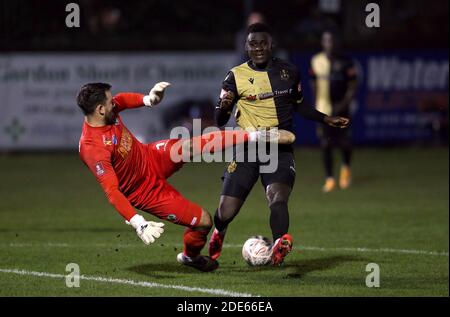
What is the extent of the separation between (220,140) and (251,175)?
0.70 m

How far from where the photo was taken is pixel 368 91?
21.8 metres

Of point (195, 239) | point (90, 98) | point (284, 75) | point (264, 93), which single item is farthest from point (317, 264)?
point (90, 98)

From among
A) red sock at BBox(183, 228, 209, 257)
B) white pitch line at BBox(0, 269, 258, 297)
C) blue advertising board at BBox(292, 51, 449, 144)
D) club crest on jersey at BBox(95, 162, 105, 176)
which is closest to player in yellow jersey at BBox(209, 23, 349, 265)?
red sock at BBox(183, 228, 209, 257)

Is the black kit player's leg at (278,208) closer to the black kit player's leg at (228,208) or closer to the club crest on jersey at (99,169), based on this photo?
the black kit player's leg at (228,208)

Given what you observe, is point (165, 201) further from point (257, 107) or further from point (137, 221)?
point (257, 107)

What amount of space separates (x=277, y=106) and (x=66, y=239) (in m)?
3.37

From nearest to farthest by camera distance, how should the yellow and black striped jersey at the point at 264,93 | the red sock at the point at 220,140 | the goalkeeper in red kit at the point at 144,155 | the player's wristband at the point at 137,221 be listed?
the player's wristband at the point at 137,221 < the goalkeeper in red kit at the point at 144,155 < the red sock at the point at 220,140 < the yellow and black striped jersey at the point at 264,93

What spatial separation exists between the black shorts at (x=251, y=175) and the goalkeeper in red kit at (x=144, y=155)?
36 cm

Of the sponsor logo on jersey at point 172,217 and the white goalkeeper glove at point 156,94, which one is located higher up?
the white goalkeeper glove at point 156,94

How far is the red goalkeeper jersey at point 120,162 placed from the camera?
8047 millimetres

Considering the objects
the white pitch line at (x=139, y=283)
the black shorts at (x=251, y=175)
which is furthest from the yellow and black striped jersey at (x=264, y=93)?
the white pitch line at (x=139, y=283)

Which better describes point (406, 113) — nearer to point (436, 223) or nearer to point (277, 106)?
point (436, 223)

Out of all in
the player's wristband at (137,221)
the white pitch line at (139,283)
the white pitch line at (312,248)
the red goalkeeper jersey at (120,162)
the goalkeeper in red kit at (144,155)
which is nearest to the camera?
the player's wristband at (137,221)
